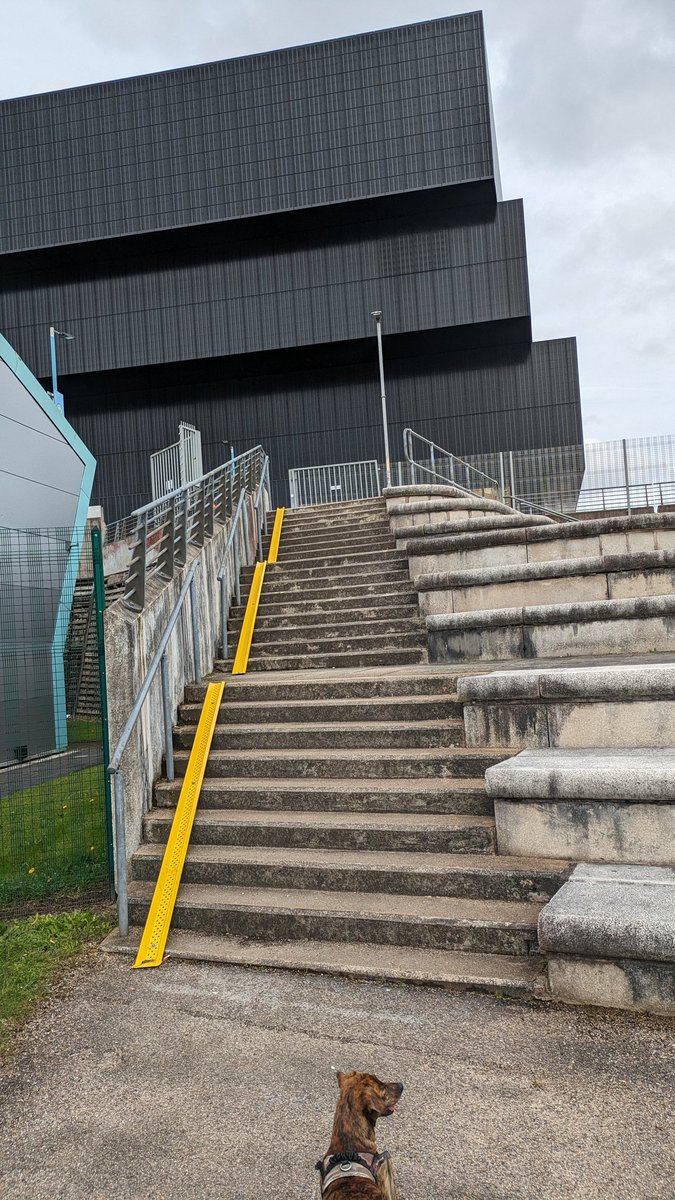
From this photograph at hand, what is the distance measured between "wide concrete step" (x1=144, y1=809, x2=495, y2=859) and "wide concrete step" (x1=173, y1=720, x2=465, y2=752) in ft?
2.35

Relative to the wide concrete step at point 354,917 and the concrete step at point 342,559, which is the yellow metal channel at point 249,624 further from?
the wide concrete step at point 354,917

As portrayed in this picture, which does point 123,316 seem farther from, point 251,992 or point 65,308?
point 251,992

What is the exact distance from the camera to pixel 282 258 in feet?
95.1

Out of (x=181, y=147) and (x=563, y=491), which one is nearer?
(x=563, y=491)

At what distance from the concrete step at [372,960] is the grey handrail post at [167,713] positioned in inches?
59.9

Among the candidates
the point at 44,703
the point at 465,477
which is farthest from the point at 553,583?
the point at 465,477

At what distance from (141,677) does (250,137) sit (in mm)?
28121

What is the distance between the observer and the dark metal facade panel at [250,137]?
90.2 ft

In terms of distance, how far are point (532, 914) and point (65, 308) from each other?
101ft

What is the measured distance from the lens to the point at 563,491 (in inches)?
837

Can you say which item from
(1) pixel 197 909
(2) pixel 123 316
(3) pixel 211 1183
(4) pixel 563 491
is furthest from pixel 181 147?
(3) pixel 211 1183

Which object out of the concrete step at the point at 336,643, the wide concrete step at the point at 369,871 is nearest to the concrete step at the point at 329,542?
the concrete step at the point at 336,643

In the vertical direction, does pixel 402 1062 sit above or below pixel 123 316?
below

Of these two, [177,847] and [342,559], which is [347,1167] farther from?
[342,559]
